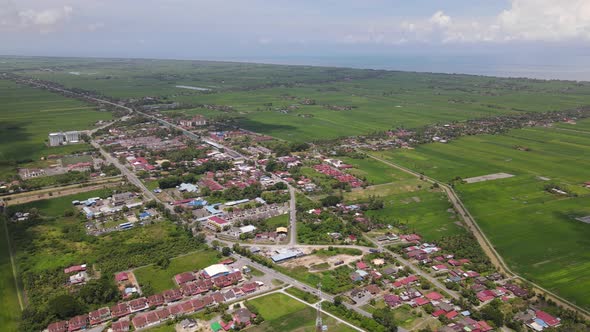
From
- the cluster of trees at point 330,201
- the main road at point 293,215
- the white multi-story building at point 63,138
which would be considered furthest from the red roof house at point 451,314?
the white multi-story building at point 63,138

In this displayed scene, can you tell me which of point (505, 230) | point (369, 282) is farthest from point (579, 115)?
point (369, 282)

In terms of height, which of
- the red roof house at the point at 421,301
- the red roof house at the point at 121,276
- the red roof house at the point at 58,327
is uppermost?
the red roof house at the point at 421,301

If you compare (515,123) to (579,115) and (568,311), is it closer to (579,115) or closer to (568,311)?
(579,115)

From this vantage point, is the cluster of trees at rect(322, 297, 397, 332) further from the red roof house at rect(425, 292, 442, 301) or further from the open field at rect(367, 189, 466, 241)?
the open field at rect(367, 189, 466, 241)

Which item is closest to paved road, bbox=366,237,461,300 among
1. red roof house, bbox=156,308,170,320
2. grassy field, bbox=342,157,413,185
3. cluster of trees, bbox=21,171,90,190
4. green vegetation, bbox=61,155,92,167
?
grassy field, bbox=342,157,413,185

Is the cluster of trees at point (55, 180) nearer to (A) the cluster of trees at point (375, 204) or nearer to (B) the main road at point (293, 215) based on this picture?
(B) the main road at point (293, 215)
